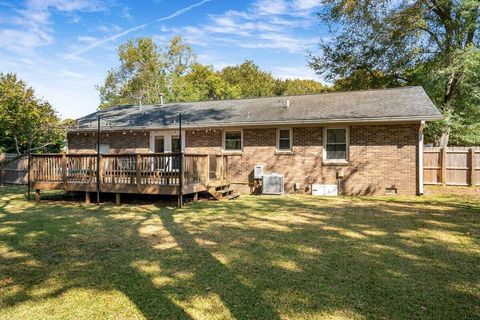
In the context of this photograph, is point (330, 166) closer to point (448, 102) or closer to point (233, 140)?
point (233, 140)

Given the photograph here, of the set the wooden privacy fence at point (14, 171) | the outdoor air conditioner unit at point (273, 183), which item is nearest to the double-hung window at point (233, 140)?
the outdoor air conditioner unit at point (273, 183)

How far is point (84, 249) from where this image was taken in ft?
18.6

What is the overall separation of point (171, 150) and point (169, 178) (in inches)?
231

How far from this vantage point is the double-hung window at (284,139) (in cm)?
1402

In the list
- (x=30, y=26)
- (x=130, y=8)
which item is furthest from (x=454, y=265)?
(x=130, y=8)

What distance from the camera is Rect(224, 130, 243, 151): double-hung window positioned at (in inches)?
585

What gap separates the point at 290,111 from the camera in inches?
576

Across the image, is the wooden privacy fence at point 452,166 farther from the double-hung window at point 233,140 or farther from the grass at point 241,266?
the double-hung window at point 233,140

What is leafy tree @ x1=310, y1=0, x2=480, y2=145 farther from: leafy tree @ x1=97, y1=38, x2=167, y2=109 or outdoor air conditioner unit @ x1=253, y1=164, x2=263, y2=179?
leafy tree @ x1=97, y1=38, x2=167, y2=109

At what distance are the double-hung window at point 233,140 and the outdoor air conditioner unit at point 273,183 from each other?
6.49ft

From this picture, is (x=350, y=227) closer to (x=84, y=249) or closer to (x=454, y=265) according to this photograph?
(x=454, y=265)

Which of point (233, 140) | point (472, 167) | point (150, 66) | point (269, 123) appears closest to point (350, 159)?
point (269, 123)

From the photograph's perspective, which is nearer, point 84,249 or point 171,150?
point 84,249

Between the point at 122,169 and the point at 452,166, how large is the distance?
44.2 ft
